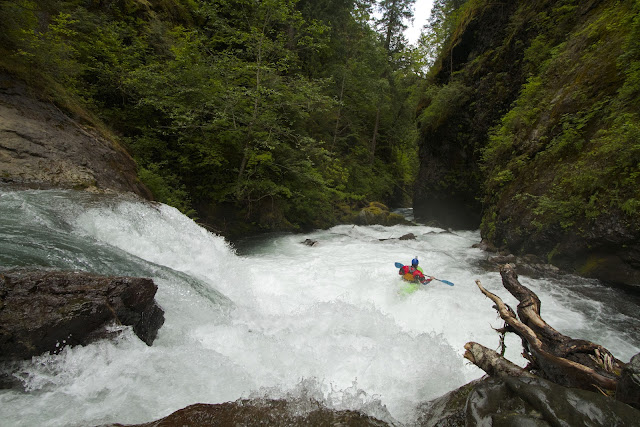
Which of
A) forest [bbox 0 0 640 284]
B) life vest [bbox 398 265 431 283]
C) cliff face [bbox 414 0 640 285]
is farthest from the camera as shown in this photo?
forest [bbox 0 0 640 284]

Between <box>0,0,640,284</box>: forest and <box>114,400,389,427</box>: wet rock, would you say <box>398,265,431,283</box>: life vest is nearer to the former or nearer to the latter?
<box>0,0,640,284</box>: forest

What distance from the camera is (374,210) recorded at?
51.4 feet

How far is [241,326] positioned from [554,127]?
363 inches

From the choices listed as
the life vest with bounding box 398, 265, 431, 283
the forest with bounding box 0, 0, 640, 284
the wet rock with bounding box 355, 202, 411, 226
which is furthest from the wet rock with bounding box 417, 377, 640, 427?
the wet rock with bounding box 355, 202, 411, 226

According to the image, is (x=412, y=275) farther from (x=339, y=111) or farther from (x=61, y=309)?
(x=339, y=111)

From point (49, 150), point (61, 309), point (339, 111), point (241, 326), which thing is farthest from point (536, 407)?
point (339, 111)

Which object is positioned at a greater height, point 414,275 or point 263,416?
point 263,416

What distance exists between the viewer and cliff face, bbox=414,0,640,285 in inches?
233

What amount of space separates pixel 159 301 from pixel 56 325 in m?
1.22

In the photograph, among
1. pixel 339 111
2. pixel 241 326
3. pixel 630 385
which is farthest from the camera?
pixel 339 111

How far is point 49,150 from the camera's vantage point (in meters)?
5.73

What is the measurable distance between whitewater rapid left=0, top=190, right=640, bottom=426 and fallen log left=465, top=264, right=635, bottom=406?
811 mm

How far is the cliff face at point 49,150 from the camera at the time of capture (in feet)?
17.1

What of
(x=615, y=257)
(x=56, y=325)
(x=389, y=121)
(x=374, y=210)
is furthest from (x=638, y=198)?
(x=389, y=121)
